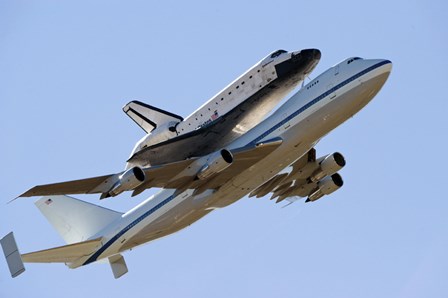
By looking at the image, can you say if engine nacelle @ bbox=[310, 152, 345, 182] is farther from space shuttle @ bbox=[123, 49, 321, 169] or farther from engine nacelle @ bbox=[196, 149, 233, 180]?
engine nacelle @ bbox=[196, 149, 233, 180]

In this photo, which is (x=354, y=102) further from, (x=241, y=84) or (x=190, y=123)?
(x=190, y=123)

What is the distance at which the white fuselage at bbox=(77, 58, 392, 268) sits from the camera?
135ft

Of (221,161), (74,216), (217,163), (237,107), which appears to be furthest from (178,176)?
(74,216)

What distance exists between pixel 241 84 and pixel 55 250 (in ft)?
45.0

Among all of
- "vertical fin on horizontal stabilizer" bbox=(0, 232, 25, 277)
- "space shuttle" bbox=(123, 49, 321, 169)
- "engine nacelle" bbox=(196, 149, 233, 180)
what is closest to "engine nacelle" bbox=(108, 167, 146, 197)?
"engine nacelle" bbox=(196, 149, 233, 180)

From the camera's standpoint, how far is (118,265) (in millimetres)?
48562

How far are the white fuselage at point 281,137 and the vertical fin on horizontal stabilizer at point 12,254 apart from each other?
20.2ft

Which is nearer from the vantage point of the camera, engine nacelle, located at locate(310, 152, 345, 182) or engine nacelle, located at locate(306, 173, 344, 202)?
engine nacelle, located at locate(310, 152, 345, 182)

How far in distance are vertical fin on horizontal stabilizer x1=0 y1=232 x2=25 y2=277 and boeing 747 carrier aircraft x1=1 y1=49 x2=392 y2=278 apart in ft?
0.16

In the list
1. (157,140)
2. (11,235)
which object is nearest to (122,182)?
(11,235)

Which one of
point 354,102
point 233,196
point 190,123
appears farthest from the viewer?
→ point 190,123

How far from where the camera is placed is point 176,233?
48094 millimetres

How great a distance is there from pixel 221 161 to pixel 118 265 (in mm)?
10543

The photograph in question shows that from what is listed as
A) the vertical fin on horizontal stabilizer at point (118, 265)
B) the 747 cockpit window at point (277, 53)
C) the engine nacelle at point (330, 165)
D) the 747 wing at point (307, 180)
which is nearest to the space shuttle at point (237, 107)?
the 747 cockpit window at point (277, 53)
